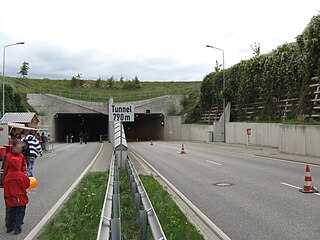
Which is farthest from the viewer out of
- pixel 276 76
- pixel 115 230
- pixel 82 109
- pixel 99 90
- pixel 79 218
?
pixel 99 90

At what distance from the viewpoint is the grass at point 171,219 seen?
6477 millimetres

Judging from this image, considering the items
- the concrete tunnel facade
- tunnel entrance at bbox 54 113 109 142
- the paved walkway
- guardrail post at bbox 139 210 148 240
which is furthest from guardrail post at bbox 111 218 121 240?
tunnel entrance at bbox 54 113 109 142

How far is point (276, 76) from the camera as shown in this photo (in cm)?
3375

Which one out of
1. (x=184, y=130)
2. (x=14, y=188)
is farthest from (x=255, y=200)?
(x=184, y=130)

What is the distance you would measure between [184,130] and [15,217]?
48932 mm

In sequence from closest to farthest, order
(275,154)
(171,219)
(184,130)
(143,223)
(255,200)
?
1. (143,223)
2. (171,219)
3. (255,200)
4. (275,154)
5. (184,130)

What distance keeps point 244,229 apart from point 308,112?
21256 mm

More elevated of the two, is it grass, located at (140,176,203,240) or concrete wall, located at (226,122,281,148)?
concrete wall, located at (226,122,281,148)

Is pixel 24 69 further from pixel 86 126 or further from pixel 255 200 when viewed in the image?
pixel 255 200

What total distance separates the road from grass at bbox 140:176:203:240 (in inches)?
27.3

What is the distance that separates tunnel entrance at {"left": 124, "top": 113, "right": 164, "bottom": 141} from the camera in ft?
214

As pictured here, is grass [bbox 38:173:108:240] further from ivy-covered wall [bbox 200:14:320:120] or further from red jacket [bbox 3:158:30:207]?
ivy-covered wall [bbox 200:14:320:120]

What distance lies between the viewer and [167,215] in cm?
786

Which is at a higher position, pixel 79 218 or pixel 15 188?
pixel 15 188
